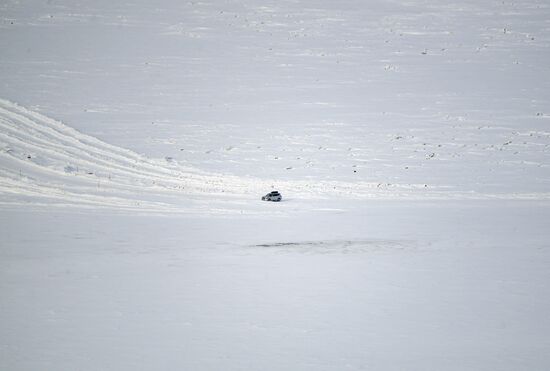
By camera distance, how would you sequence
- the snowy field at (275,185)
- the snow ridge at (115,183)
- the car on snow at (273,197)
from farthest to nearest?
1. the car on snow at (273,197)
2. the snow ridge at (115,183)
3. the snowy field at (275,185)

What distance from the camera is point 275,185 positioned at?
84.7 feet

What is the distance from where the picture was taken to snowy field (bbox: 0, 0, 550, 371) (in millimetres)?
10891

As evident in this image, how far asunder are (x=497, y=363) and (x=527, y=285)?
4282 mm

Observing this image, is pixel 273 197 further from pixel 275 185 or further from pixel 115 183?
pixel 115 183

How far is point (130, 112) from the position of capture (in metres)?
34.0

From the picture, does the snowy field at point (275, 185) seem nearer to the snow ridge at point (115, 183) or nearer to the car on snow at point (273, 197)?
the snow ridge at point (115, 183)

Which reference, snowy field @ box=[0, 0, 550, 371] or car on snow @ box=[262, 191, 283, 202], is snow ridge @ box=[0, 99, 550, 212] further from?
car on snow @ box=[262, 191, 283, 202]

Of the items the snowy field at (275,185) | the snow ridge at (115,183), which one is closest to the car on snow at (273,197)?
the snowy field at (275,185)

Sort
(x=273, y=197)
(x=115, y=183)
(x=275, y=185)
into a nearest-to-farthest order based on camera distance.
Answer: (x=273, y=197), (x=115, y=183), (x=275, y=185)

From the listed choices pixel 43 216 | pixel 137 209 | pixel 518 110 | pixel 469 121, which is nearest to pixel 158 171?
pixel 137 209

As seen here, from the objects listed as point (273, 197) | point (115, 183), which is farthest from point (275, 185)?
point (115, 183)

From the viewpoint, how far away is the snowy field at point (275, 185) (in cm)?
1089

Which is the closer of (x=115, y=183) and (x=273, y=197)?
(x=273, y=197)

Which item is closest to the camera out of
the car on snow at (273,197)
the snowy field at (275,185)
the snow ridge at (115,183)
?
the snowy field at (275,185)
